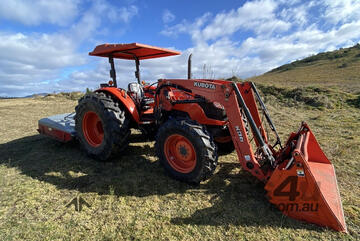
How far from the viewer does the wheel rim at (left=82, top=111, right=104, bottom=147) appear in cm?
438

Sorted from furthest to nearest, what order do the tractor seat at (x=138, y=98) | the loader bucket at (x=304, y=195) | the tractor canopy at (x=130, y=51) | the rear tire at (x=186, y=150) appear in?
the tractor seat at (x=138, y=98) < the tractor canopy at (x=130, y=51) < the rear tire at (x=186, y=150) < the loader bucket at (x=304, y=195)

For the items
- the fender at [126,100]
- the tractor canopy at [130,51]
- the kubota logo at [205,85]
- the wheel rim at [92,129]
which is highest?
Result: the tractor canopy at [130,51]

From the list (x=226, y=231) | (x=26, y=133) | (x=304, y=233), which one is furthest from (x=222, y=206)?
(x=26, y=133)

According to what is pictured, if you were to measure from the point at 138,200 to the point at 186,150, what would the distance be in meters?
0.99

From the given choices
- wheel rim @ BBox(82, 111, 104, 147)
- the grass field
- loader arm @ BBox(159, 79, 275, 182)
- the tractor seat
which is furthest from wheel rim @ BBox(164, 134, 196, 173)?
wheel rim @ BBox(82, 111, 104, 147)

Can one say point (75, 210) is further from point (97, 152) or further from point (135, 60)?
point (135, 60)

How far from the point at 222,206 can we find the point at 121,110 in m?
2.55

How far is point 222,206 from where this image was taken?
106 inches

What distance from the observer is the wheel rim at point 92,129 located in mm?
4383

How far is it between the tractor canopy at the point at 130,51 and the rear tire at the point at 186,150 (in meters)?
1.71

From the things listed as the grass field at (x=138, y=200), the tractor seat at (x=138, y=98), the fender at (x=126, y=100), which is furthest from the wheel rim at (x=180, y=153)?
the tractor seat at (x=138, y=98)

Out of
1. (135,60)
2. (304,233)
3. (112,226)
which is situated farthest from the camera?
(135,60)

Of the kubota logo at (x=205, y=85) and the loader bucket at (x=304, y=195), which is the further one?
the kubota logo at (x=205, y=85)

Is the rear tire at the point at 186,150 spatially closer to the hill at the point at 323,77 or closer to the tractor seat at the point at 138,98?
the tractor seat at the point at 138,98
